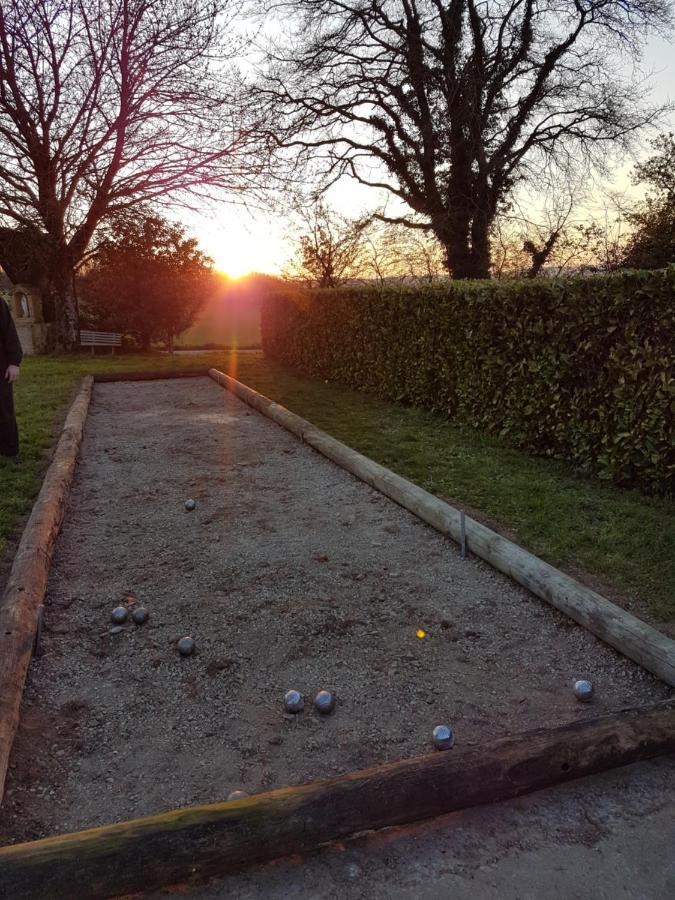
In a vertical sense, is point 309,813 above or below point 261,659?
above

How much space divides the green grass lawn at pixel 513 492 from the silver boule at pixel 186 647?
1925 mm

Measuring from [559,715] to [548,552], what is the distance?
5.18ft

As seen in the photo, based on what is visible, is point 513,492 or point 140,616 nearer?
point 140,616

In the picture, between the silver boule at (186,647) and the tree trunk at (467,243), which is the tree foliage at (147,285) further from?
the silver boule at (186,647)

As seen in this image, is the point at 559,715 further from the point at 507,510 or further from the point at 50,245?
the point at 50,245

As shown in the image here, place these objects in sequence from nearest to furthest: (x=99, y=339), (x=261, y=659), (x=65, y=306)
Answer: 1. (x=261, y=659)
2. (x=65, y=306)
3. (x=99, y=339)

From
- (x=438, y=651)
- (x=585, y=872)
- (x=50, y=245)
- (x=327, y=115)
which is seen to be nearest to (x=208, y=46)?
(x=327, y=115)

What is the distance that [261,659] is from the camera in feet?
9.04

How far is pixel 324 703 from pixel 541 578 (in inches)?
58.3

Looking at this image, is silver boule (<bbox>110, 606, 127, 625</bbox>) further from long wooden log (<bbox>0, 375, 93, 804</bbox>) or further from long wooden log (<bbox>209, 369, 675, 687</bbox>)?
long wooden log (<bbox>209, 369, 675, 687</bbox>)

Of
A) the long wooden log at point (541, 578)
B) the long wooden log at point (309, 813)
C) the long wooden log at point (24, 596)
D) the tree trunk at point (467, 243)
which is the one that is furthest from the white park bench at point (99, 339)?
the long wooden log at point (309, 813)

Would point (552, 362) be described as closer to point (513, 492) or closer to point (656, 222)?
point (513, 492)

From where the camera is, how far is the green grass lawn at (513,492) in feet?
12.0

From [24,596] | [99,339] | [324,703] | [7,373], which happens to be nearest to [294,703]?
[324,703]
